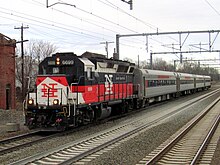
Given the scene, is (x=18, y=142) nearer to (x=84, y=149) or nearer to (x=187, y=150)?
(x=84, y=149)

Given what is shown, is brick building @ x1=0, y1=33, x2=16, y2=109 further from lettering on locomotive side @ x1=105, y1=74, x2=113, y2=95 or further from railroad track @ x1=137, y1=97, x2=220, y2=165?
railroad track @ x1=137, y1=97, x2=220, y2=165

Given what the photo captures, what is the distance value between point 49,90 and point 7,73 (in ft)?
65.5

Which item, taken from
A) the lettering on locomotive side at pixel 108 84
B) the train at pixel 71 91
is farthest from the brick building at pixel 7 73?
the train at pixel 71 91

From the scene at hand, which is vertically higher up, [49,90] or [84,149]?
[49,90]

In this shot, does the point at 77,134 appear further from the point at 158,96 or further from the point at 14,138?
the point at 158,96

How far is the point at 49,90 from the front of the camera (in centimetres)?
1479

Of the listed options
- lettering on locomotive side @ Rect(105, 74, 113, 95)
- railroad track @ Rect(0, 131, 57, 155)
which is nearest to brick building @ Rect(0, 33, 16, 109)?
lettering on locomotive side @ Rect(105, 74, 113, 95)

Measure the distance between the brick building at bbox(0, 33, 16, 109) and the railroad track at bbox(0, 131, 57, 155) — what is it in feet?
61.6

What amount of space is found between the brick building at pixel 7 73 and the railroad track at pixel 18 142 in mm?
18766

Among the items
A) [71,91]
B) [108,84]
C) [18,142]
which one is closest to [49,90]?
[71,91]

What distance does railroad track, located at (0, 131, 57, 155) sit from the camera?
11.1 m

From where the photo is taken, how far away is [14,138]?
12.9 metres

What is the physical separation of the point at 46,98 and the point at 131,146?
514 cm

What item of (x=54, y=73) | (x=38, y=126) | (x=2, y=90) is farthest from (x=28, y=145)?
(x=2, y=90)
